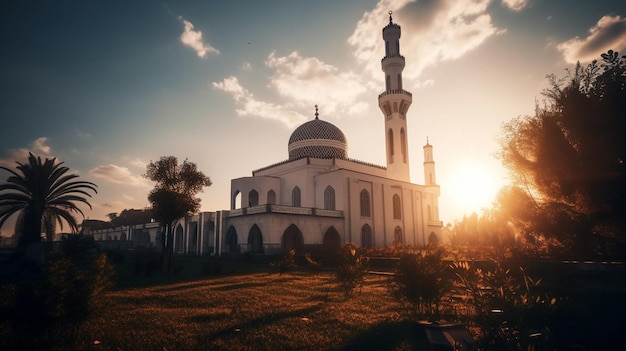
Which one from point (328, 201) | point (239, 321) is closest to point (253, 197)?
point (328, 201)

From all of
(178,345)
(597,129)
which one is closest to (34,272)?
(178,345)

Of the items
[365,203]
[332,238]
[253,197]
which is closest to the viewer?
[332,238]

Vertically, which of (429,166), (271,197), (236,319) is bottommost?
(236,319)

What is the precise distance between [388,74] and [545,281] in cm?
3245

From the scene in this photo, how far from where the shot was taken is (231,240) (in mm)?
30359

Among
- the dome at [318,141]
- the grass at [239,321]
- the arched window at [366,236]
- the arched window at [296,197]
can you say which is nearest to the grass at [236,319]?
the grass at [239,321]

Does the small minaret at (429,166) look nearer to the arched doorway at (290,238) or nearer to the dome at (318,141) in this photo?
the dome at (318,141)

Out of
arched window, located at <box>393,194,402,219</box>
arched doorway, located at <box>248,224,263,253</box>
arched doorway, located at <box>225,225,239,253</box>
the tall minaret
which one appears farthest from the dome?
arched doorway, located at <box>225,225,239,253</box>

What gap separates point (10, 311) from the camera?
219 inches

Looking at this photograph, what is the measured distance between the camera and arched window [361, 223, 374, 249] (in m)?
A: 32.3

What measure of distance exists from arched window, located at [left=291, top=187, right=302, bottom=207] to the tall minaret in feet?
37.5

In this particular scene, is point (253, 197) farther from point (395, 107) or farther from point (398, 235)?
point (395, 107)

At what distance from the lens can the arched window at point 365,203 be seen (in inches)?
1296

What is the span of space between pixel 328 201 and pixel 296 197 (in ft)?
14.1
